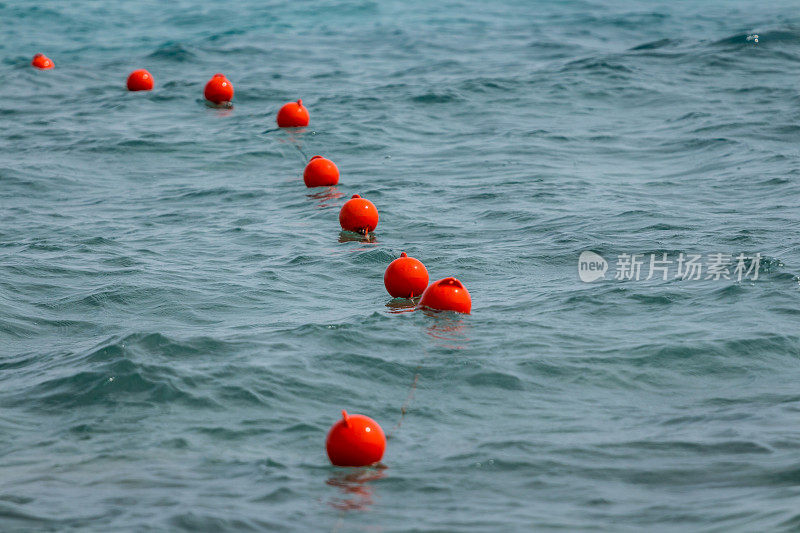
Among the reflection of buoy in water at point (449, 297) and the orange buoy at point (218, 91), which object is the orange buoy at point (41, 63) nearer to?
the orange buoy at point (218, 91)

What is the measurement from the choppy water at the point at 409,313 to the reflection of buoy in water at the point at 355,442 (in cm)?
11

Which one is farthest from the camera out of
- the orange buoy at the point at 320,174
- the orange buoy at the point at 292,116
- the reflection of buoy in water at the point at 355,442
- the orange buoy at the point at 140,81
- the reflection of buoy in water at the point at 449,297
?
the orange buoy at the point at 140,81

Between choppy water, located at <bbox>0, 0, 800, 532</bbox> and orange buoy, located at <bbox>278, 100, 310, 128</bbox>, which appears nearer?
choppy water, located at <bbox>0, 0, 800, 532</bbox>

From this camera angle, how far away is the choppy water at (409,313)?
639cm

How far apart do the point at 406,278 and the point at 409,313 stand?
1.43ft

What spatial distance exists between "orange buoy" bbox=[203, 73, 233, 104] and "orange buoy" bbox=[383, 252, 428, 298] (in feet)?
39.7

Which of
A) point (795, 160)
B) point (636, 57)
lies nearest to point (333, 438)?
point (795, 160)

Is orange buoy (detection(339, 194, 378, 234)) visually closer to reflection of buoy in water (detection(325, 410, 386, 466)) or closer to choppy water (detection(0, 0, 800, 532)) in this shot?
choppy water (detection(0, 0, 800, 532))

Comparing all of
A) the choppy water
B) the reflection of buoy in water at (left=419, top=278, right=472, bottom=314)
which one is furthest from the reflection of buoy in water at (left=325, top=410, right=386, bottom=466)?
the reflection of buoy in water at (left=419, top=278, right=472, bottom=314)

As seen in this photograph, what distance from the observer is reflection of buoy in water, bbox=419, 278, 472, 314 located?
9242mm

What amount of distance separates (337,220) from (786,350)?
249 inches

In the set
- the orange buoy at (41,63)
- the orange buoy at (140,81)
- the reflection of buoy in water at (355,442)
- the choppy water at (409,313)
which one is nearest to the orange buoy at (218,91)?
the choppy water at (409,313)

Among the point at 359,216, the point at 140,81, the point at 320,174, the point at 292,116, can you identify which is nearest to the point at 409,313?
the point at 359,216

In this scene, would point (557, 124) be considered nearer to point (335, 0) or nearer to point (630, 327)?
point (630, 327)
